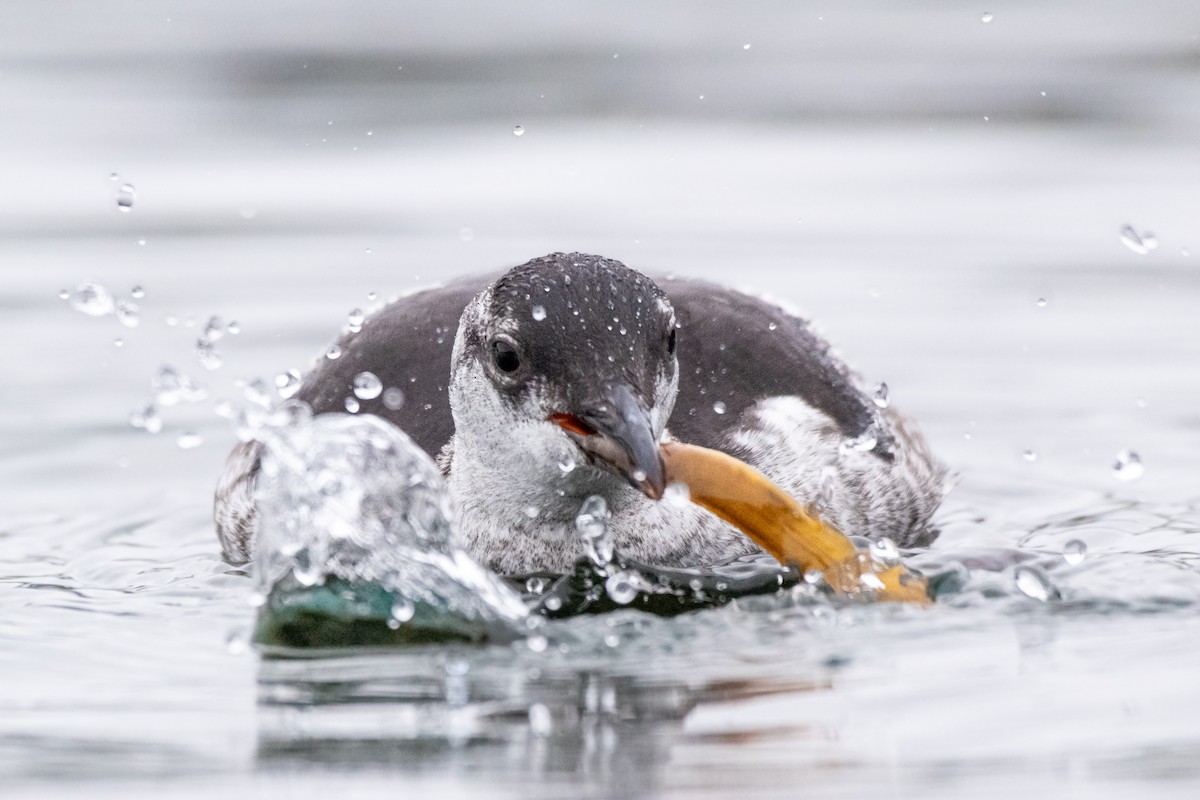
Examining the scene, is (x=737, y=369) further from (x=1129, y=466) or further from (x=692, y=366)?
(x=1129, y=466)

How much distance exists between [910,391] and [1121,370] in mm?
999

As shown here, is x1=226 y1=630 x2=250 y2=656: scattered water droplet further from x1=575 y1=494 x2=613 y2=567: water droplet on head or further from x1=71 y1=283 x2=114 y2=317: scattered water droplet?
x1=71 y1=283 x2=114 y2=317: scattered water droplet

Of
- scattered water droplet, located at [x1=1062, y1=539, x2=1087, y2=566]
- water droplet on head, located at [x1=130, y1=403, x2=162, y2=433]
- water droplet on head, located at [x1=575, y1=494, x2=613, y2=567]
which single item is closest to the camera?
water droplet on head, located at [x1=575, y1=494, x2=613, y2=567]

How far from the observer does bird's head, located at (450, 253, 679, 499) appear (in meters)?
6.61

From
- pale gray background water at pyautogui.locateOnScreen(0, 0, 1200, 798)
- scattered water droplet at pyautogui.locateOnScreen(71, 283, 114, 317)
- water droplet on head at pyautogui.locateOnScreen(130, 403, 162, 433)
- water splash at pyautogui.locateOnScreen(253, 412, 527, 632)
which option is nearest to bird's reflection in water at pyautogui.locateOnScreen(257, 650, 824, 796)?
pale gray background water at pyautogui.locateOnScreen(0, 0, 1200, 798)

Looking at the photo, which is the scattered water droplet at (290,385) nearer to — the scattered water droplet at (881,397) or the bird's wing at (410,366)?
the bird's wing at (410,366)

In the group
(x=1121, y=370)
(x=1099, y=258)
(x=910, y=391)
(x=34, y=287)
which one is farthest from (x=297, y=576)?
(x=1099, y=258)

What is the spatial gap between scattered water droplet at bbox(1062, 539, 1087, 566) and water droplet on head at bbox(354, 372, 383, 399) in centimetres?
251

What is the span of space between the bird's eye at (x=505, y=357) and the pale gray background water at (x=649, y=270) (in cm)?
86

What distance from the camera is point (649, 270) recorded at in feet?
36.8

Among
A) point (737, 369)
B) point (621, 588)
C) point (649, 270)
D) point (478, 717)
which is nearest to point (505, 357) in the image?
point (621, 588)

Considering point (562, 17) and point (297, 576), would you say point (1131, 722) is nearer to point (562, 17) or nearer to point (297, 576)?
point (297, 576)

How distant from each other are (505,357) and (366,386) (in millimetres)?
1175

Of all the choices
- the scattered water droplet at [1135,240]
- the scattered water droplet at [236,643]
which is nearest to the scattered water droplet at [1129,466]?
the scattered water droplet at [1135,240]
